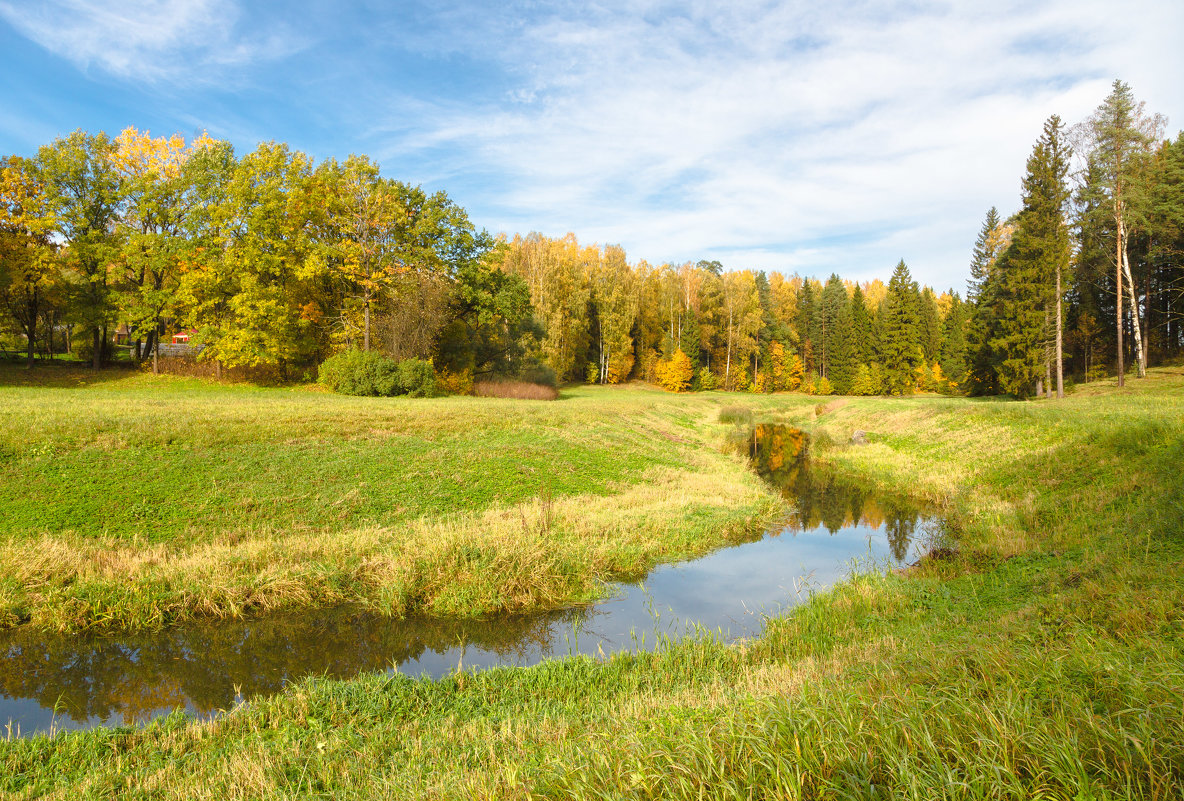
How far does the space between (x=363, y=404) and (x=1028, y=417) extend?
2446 cm

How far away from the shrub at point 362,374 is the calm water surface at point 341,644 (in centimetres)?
2263

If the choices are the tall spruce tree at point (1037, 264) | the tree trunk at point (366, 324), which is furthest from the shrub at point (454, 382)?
the tall spruce tree at point (1037, 264)

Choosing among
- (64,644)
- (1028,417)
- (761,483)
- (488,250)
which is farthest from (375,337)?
(1028,417)

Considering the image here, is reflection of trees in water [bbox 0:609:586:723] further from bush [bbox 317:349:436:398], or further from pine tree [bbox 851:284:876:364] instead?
pine tree [bbox 851:284:876:364]

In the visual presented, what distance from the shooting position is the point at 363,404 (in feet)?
80.9

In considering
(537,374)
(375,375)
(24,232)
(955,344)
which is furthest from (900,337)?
(24,232)

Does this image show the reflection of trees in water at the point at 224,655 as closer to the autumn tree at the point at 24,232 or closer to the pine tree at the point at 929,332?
the autumn tree at the point at 24,232

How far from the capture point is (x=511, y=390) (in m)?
38.4

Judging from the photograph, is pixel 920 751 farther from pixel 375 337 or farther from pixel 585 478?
pixel 375 337

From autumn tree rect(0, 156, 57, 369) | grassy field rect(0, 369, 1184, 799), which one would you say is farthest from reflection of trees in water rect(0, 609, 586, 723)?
autumn tree rect(0, 156, 57, 369)

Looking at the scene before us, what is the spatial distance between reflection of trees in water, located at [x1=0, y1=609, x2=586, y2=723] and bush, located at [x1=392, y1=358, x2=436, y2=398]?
908 inches

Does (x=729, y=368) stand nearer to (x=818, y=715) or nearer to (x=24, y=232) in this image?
(x=24, y=232)

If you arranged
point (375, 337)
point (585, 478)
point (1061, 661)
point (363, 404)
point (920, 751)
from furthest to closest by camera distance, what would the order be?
point (375, 337) < point (363, 404) < point (585, 478) < point (1061, 661) < point (920, 751)

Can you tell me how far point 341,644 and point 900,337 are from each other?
207ft
